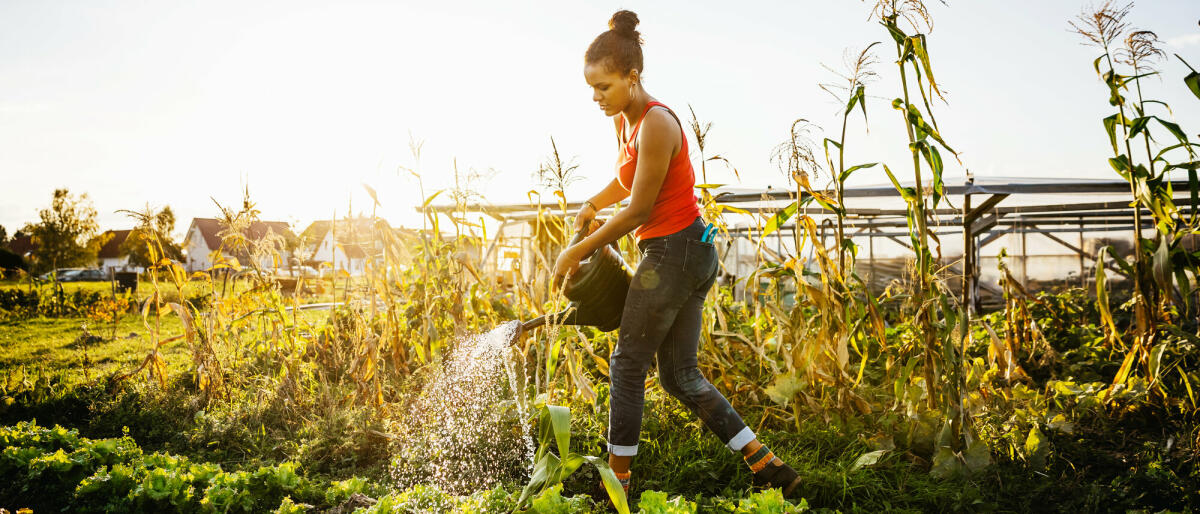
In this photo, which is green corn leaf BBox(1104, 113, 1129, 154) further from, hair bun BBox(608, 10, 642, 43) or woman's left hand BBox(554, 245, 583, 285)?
woman's left hand BBox(554, 245, 583, 285)

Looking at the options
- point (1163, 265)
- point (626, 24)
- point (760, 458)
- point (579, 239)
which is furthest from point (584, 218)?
point (1163, 265)

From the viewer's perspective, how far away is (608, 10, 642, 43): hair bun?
2.11 m

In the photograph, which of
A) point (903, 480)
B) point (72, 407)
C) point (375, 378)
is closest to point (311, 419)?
point (375, 378)

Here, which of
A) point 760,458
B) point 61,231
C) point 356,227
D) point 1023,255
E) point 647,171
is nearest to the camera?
point 647,171

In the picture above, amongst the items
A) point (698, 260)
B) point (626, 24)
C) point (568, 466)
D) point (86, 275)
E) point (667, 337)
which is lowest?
point (86, 275)

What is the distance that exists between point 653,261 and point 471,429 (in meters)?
1.23

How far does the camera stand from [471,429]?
2.77 m

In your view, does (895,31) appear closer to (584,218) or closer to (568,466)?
(584,218)

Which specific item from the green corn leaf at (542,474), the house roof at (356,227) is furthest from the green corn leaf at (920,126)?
the house roof at (356,227)

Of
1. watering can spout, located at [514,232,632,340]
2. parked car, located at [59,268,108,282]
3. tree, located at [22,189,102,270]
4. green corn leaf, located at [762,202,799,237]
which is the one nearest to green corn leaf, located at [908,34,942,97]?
green corn leaf, located at [762,202,799,237]

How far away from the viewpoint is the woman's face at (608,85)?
205 cm

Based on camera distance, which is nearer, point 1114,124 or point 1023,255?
point 1114,124

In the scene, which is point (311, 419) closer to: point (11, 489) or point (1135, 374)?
point (11, 489)

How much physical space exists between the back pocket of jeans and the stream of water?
732mm
